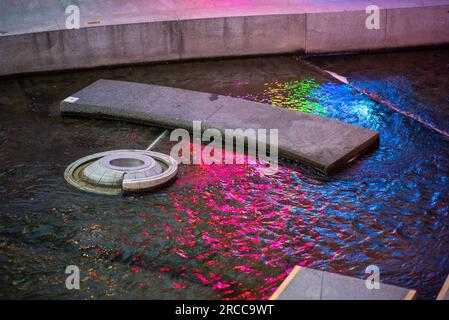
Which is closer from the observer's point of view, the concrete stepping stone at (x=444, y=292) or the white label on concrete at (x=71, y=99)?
the concrete stepping stone at (x=444, y=292)

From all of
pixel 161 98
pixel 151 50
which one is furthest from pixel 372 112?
pixel 151 50

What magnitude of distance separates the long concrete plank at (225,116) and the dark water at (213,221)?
0.52 feet

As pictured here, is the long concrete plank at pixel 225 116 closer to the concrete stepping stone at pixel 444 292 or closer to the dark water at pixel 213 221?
the dark water at pixel 213 221

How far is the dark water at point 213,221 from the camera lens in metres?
4.61

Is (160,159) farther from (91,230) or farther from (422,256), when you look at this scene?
(422,256)

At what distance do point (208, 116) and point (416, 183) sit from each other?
2361mm

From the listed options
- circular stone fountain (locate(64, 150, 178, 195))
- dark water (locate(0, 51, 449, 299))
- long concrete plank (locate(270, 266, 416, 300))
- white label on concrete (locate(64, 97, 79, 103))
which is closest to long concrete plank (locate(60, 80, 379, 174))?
white label on concrete (locate(64, 97, 79, 103))

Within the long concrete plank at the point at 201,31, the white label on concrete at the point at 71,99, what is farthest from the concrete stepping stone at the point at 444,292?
the long concrete plank at the point at 201,31

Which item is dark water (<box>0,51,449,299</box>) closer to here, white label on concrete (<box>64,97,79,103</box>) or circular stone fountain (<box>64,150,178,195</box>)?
circular stone fountain (<box>64,150,178,195</box>)

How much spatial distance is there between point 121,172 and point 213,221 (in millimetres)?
1067

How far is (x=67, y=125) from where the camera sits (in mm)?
7188

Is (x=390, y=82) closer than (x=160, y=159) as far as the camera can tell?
No

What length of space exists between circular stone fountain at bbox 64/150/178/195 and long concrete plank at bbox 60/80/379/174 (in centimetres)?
91

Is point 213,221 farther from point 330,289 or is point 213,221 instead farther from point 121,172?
point 330,289
